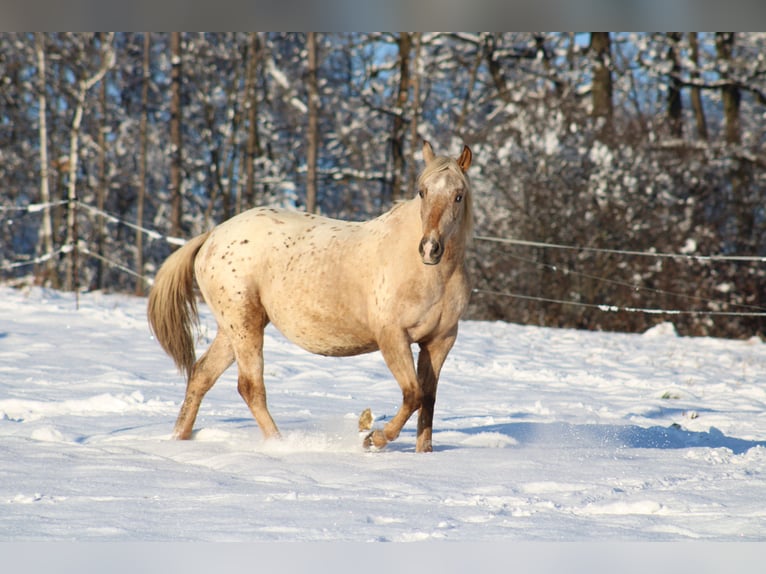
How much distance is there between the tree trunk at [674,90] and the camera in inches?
700

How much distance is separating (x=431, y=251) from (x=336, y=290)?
92 cm

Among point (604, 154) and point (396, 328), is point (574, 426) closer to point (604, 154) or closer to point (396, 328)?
point (396, 328)

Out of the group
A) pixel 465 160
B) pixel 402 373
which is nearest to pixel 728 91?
pixel 465 160

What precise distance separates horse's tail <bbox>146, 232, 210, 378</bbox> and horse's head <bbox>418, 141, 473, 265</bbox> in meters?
1.96

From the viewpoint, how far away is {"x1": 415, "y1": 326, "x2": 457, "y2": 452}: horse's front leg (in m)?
5.30

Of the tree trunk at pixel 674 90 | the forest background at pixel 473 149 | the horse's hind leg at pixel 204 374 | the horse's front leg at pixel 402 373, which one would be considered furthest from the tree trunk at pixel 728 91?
the horse's front leg at pixel 402 373

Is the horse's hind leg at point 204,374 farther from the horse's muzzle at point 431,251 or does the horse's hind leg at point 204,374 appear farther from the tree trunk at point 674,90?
the tree trunk at point 674,90

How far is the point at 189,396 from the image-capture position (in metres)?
5.91

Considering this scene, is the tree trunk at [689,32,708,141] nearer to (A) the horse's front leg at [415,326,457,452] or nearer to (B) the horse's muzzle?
(A) the horse's front leg at [415,326,457,452]

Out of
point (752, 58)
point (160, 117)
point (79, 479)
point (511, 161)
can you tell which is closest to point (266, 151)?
point (160, 117)

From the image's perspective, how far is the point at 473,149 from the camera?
17062 mm

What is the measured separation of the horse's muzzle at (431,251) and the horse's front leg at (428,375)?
0.71 metres

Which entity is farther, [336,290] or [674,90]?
[674,90]

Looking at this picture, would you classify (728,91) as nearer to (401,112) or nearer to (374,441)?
(401,112)
